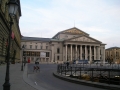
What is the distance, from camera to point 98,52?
128875 millimetres

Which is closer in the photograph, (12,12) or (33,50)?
(12,12)

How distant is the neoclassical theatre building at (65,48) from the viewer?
12106 cm

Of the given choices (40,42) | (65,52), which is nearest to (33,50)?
(40,42)

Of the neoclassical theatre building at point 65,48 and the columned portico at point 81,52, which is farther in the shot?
the columned portico at point 81,52

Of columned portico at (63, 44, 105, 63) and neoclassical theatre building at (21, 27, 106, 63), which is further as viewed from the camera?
columned portico at (63, 44, 105, 63)

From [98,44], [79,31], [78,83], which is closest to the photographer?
[78,83]

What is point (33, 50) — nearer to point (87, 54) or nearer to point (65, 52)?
point (65, 52)

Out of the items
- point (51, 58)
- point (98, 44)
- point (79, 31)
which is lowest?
point (51, 58)

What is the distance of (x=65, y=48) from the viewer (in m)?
123

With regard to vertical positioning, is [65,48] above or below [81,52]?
above

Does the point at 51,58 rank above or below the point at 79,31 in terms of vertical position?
below

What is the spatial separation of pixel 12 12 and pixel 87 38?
11768cm

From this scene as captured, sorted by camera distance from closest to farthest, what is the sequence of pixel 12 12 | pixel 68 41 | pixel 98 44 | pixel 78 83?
pixel 12 12 < pixel 78 83 < pixel 68 41 < pixel 98 44

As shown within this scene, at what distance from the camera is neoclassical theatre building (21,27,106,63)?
121062mm
